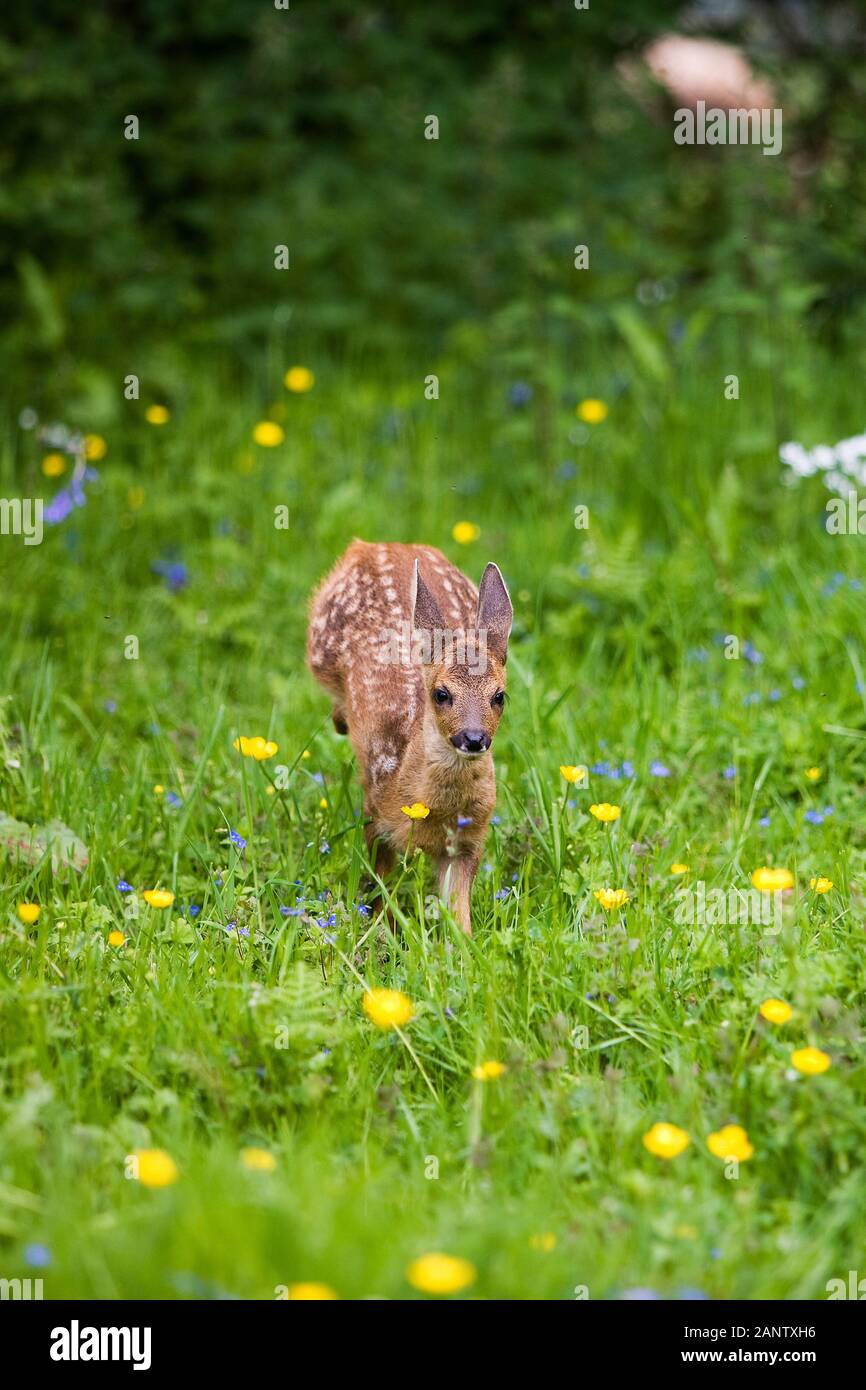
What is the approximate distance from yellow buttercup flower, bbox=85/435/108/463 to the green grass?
0.09m

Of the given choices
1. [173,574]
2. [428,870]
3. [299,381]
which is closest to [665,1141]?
[428,870]

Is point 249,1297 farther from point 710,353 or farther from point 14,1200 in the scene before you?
point 710,353

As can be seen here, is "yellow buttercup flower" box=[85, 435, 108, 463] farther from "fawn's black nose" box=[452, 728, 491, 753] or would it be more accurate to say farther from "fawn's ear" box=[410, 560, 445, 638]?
"fawn's black nose" box=[452, 728, 491, 753]

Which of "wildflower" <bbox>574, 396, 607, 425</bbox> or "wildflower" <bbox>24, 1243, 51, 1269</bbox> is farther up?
"wildflower" <bbox>574, 396, 607, 425</bbox>

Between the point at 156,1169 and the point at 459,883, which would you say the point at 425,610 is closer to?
the point at 459,883

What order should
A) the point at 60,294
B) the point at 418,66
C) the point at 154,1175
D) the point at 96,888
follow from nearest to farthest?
the point at 154,1175 < the point at 96,888 < the point at 60,294 < the point at 418,66

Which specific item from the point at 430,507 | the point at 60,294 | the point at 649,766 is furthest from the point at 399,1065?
the point at 60,294

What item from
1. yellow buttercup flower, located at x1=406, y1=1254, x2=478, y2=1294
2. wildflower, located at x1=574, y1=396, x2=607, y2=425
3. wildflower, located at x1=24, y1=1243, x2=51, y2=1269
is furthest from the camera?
wildflower, located at x1=574, y1=396, x2=607, y2=425

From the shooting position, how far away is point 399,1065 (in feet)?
12.8

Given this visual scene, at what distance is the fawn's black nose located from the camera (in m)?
4.32

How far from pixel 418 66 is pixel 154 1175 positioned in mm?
7458

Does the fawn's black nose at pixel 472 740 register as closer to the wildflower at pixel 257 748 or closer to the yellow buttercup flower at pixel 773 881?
the wildflower at pixel 257 748

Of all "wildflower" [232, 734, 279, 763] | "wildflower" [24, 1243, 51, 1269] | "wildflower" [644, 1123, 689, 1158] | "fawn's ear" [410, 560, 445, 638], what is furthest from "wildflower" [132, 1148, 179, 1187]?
"fawn's ear" [410, 560, 445, 638]

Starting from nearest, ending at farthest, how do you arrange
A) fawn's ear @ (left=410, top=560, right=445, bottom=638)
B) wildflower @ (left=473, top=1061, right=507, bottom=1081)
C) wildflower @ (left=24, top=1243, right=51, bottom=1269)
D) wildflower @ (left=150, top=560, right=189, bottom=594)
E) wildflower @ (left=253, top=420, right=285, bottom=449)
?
wildflower @ (left=24, top=1243, right=51, bottom=1269) < wildflower @ (left=473, top=1061, right=507, bottom=1081) < fawn's ear @ (left=410, top=560, right=445, bottom=638) < wildflower @ (left=150, top=560, right=189, bottom=594) < wildflower @ (left=253, top=420, right=285, bottom=449)
